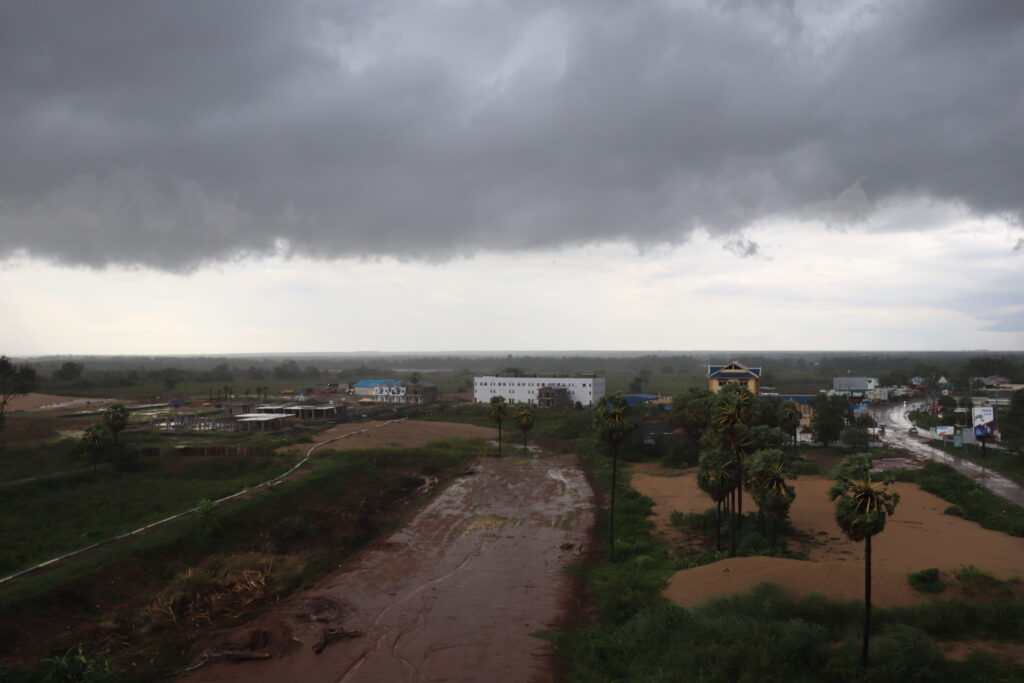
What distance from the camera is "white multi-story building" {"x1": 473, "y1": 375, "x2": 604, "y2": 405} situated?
115812mm

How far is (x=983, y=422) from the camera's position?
216 ft

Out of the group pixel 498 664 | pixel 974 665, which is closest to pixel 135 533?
pixel 498 664

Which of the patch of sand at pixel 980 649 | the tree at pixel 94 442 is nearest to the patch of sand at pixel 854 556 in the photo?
the patch of sand at pixel 980 649

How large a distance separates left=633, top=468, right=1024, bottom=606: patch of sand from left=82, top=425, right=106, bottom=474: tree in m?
48.4

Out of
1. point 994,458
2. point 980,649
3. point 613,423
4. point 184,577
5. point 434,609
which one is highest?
point 613,423

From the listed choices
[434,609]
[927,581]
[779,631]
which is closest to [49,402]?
[434,609]

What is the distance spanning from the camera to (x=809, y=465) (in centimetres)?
6028

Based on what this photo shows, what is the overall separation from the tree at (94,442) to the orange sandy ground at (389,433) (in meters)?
17.6

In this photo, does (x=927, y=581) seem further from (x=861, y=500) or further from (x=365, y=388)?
(x=365, y=388)

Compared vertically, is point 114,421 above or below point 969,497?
above

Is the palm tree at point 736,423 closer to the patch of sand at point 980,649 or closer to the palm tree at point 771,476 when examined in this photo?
the palm tree at point 771,476

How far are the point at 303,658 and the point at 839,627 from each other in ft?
75.6

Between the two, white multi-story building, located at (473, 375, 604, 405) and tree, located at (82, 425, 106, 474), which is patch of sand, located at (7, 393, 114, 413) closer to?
tree, located at (82, 425, 106, 474)

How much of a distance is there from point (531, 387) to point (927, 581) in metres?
95.7
